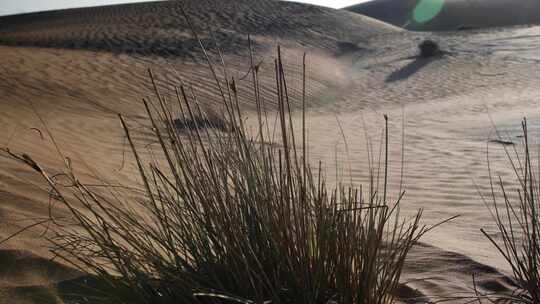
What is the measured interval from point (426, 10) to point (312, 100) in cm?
3764

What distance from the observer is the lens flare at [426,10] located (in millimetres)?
43469

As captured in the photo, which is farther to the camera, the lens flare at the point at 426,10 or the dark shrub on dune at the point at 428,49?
the lens flare at the point at 426,10

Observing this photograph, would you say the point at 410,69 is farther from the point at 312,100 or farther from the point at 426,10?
the point at 426,10

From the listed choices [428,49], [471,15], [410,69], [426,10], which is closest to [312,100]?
[410,69]

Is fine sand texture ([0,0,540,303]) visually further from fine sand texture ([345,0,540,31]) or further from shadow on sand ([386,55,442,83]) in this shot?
fine sand texture ([345,0,540,31])

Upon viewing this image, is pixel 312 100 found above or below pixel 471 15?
below

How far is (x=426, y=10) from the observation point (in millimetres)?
48688

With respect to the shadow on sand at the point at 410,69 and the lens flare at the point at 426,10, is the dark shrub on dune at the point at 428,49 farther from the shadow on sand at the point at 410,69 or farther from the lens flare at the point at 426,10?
the lens flare at the point at 426,10

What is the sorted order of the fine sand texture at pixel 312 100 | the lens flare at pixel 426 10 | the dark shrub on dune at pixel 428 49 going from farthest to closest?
the lens flare at pixel 426 10 → the dark shrub on dune at pixel 428 49 → the fine sand texture at pixel 312 100

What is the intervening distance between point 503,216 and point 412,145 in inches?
167

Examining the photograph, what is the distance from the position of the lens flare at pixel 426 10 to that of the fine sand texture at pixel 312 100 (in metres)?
15.7

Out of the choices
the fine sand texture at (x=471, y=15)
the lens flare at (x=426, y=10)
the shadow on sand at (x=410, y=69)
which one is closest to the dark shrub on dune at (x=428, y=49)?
the shadow on sand at (x=410, y=69)

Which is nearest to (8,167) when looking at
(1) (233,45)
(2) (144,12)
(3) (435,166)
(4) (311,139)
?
(3) (435,166)

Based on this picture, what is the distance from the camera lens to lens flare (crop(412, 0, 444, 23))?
143 feet
